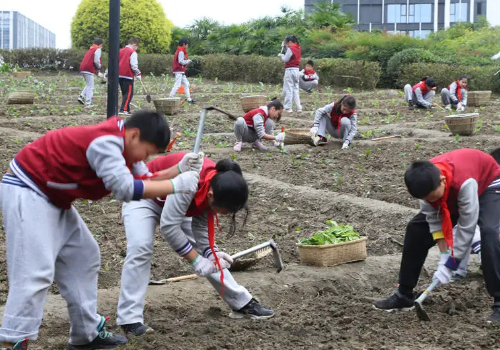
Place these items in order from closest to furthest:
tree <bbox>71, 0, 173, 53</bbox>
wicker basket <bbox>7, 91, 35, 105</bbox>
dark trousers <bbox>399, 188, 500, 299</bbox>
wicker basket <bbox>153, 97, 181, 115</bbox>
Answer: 1. dark trousers <bbox>399, 188, 500, 299</bbox>
2. wicker basket <bbox>153, 97, 181, 115</bbox>
3. wicker basket <bbox>7, 91, 35, 105</bbox>
4. tree <bbox>71, 0, 173, 53</bbox>

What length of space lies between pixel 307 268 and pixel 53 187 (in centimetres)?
271

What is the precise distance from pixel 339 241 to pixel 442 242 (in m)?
1.41

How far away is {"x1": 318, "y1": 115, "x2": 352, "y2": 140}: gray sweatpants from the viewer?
11.6 m

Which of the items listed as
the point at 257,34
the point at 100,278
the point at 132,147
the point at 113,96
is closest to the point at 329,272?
the point at 100,278

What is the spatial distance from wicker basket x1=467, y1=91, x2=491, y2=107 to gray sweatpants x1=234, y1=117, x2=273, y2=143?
855 cm

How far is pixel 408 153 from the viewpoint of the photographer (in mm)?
11008

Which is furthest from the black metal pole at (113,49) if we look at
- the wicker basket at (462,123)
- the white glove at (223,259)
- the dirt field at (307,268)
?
the wicker basket at (462,123)

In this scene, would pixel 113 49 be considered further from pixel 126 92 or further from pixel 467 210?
pixel 126 92

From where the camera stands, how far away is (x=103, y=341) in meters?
4.13

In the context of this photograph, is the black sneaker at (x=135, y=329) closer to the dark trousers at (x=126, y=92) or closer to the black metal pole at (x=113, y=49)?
the black metal pole at (x=113, y=49)

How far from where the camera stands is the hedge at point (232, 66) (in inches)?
920

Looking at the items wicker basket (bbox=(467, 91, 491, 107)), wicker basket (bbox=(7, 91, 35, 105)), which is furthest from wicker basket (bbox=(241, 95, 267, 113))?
wicker basket (bbox=(467, 91, 491, 107))

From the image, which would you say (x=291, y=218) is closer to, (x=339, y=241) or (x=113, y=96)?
(x=339, y=241)

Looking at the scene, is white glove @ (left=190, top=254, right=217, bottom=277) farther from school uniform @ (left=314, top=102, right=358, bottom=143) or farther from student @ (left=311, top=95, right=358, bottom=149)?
school uniform @ (left=314, top=102, right=358, bottom=143)
